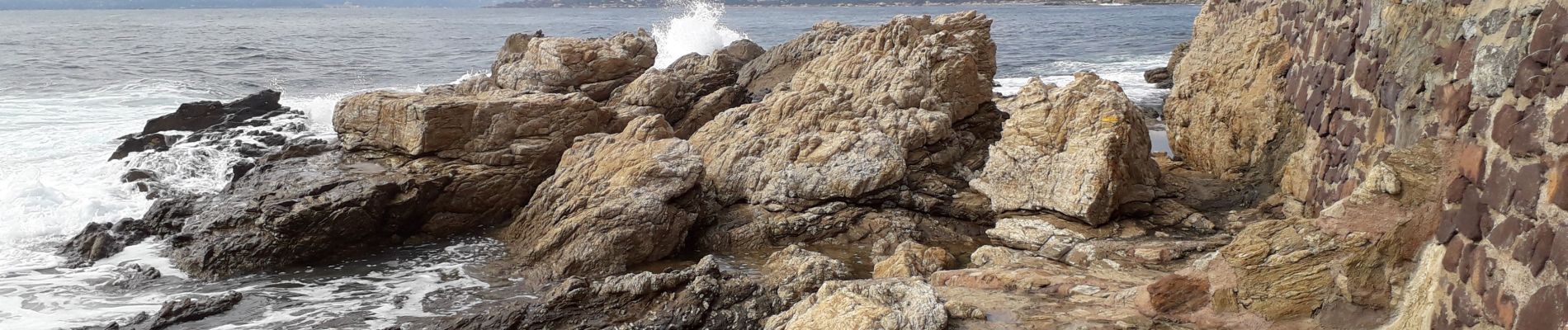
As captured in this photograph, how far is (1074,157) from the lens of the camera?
1079 centimetres

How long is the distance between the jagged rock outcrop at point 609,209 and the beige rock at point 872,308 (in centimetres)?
448

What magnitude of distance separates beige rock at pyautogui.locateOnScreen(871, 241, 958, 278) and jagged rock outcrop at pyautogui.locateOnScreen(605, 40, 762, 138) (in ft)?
20.8

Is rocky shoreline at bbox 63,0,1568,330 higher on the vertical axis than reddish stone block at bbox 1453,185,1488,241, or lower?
lower

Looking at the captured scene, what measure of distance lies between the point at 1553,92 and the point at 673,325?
18.7ft

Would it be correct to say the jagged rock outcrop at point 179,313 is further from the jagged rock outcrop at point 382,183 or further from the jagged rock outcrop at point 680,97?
the jagged rock outcrop at point 680,97

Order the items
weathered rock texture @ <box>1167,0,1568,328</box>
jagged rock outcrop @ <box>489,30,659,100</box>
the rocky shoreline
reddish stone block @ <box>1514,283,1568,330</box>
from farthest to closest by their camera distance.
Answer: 1. jagged rock outcrop @ <box>489,30,659,100</box>
2. the rocky shoreline
3. weathered rock texture @ <box>1167,0,1568,328</box>
4. reddish stone block @ <box>1514,283,1568,330</box>

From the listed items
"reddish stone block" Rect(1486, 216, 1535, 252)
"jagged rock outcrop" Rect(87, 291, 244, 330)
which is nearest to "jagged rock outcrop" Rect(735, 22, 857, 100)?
"jagged rock outcrop" Rect(87, 291, 244, 330)

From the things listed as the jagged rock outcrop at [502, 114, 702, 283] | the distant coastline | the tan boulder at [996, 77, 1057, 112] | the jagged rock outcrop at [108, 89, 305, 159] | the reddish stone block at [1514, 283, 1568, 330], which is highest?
the reddish stone block at [1514, 283, 1568, 330]

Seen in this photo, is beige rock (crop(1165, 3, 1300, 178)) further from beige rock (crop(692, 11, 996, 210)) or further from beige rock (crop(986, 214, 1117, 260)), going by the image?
beige rock (crop(692, 11, 996, 210))

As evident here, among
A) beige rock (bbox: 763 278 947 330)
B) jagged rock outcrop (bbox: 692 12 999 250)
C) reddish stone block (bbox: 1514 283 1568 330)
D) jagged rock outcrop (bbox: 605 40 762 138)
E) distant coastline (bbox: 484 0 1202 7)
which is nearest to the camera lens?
reddish stone block (bbox: 1514 283 1568 330)

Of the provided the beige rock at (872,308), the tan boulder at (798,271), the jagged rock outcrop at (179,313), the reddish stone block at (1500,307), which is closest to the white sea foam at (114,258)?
the jagged rock outcrop at (179,313)

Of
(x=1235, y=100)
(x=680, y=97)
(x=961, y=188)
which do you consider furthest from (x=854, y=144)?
(x=680, y=97)

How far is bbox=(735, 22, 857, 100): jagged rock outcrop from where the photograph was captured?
19.9m

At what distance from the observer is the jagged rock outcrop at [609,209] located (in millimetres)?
11594
